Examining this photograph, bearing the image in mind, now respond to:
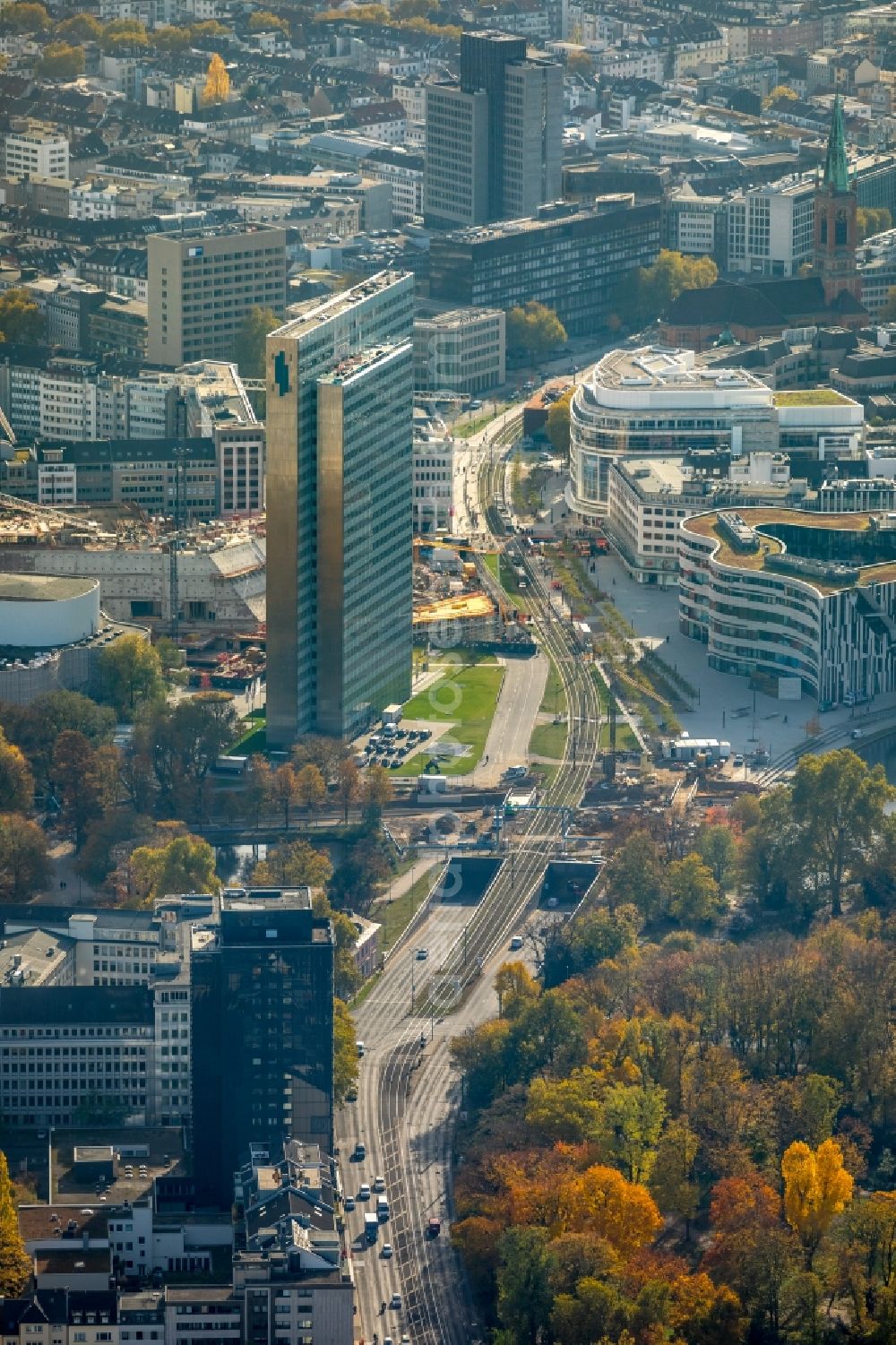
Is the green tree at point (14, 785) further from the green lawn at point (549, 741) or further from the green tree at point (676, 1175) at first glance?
the green tree at point (676, 1175)

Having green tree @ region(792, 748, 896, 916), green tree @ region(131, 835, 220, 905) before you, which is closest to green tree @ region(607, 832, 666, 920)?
green tree @ region(792, 748, 896, 916)

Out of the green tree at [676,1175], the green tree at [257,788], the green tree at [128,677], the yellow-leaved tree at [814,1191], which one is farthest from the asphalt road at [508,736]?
the yellow-leaved tree at [814,1191]

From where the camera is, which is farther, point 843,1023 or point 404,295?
point 404,295

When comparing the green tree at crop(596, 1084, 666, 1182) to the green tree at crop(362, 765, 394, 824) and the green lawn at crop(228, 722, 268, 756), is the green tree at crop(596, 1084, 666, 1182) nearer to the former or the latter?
the green tree at crop(362, 765, 394, 824)

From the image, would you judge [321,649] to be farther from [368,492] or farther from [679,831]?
[679,831]

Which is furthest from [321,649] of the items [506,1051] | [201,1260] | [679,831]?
[201,1260]

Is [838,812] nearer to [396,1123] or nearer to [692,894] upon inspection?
[692,894]
